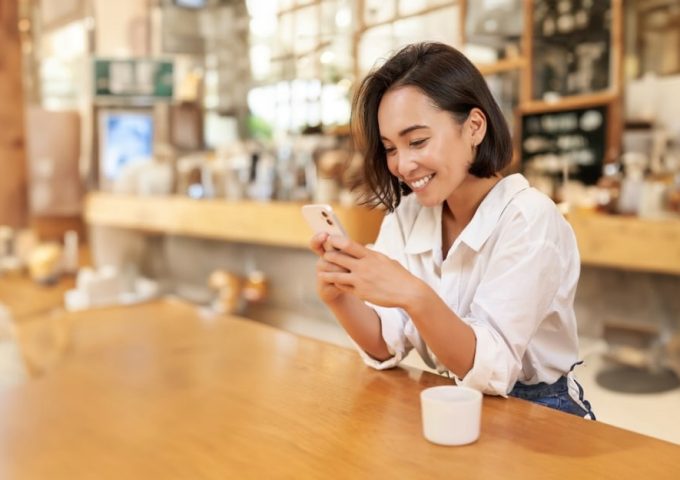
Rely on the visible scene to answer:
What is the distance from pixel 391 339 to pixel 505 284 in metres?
0.22

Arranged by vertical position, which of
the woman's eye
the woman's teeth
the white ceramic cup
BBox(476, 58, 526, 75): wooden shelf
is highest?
BBox(476, 58, 526, 75): wooden shelf

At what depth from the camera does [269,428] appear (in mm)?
888

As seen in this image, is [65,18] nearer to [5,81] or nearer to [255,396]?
[5,81]

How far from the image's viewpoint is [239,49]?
4.45m

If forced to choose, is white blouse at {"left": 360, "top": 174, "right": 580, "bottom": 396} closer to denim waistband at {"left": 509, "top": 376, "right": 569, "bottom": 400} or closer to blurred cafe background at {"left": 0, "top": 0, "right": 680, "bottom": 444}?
denim waistband at {"left": 509, "top": 376, "right": 569, "bottom": 400}

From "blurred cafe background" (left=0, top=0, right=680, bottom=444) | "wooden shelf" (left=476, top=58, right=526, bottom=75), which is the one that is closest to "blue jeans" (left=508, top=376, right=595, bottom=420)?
"blurred cafe background" (left=0, top=0, right=680, bottom=444)

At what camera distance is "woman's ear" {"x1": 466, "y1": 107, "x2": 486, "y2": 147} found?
1.09 metres

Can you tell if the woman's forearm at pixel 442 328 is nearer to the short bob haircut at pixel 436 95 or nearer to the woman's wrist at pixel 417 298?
the woman's wrist at pixel 417 298

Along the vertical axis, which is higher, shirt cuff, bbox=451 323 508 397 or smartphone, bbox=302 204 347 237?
smartphone, bbox=302 204 347 237

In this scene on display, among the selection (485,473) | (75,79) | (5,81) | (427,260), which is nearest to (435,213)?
(427,260)

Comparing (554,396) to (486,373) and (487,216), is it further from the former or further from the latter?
(487,216)

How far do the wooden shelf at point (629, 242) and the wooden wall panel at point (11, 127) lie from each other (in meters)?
3.56

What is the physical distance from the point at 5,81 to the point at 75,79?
754mm

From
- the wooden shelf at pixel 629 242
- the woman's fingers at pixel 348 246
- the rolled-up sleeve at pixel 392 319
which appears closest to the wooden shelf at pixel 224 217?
the wooden shelf at pixel 629 242
